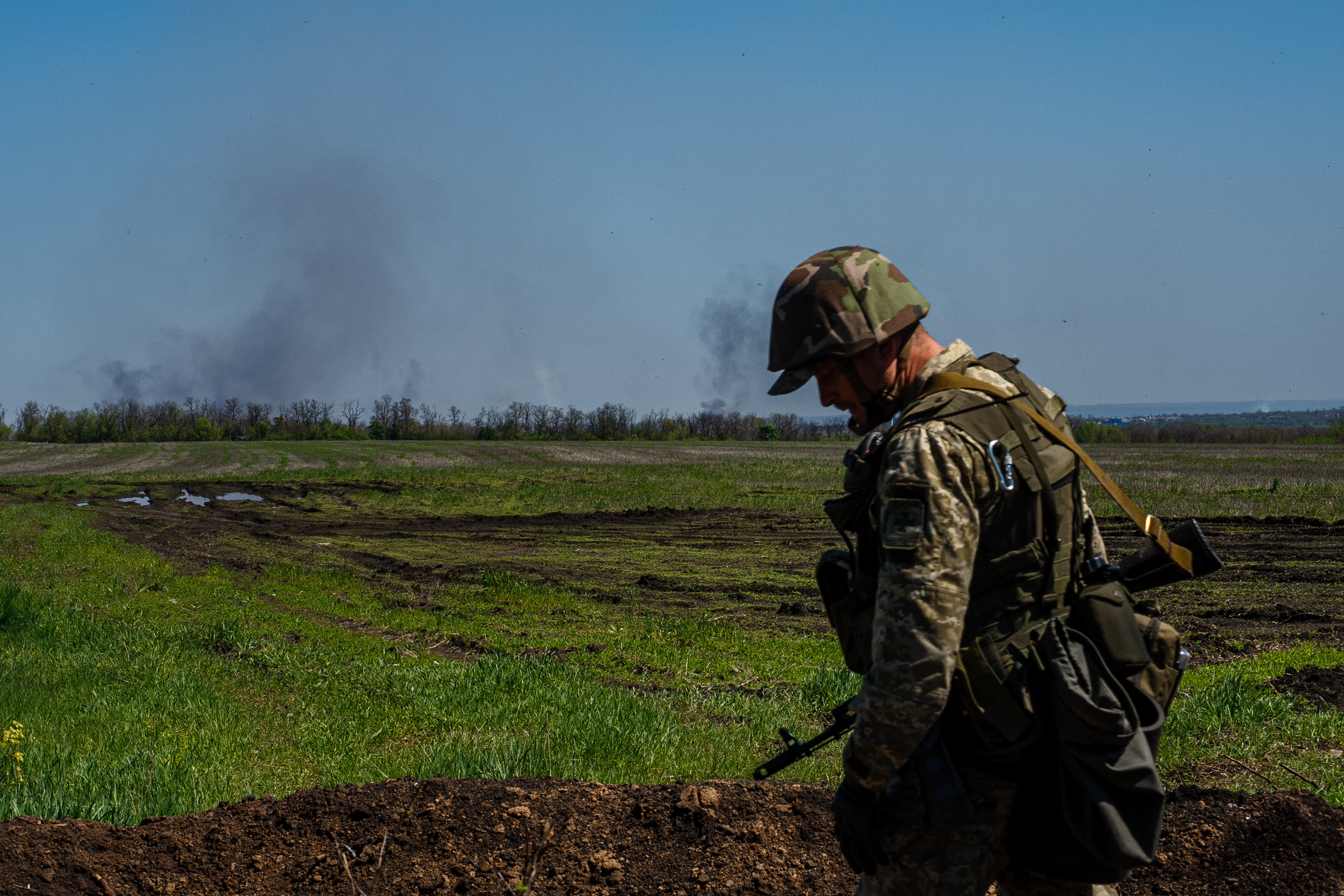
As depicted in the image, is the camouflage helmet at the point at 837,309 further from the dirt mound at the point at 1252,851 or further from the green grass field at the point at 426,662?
the green grass field at the point at 426,662

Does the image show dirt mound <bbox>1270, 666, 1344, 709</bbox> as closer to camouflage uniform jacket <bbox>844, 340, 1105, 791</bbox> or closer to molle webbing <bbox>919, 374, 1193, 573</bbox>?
molle webbing <bbox>919, 374, 1193, 573</bbox>

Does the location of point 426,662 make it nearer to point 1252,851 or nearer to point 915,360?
point 1252,851

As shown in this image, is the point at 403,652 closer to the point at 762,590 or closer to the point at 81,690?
the point at 81,690

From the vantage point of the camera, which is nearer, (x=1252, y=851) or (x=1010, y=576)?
(x=1010, y=576)

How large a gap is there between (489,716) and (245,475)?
39.3 meters

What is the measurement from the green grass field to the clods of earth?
616 millimetres

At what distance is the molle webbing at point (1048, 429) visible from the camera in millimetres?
2303

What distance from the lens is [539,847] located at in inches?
138

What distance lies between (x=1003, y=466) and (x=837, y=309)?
23.2 inches

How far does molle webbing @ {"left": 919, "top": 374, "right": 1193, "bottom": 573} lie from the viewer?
230 cm

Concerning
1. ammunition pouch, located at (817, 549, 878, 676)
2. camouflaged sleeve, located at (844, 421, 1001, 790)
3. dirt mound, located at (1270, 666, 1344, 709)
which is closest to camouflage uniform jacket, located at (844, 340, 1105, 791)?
camouflaged sleeve, located at (844, 421, 1001, 790)

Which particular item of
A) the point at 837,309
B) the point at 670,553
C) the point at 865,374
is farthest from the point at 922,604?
the point at 670,553

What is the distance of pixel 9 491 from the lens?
31.4 metres

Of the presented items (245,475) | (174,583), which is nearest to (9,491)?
(245,475)
